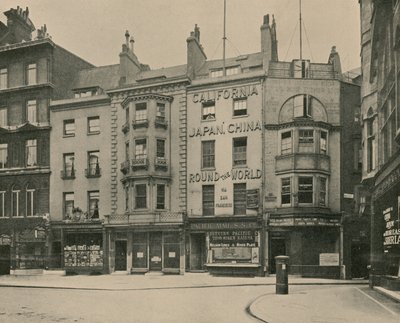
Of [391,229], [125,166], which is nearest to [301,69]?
[125,166]

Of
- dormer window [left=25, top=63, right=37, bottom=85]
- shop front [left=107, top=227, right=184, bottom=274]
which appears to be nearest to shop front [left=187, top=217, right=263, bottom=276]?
shop front [left=107, top=227, right=184, bottom=274]

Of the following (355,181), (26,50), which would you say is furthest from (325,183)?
(26,50)

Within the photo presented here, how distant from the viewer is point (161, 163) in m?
33.1

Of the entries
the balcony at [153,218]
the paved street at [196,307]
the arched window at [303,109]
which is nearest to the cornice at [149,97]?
the balcony at [153,218]

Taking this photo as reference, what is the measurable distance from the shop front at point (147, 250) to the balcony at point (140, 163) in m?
3.92

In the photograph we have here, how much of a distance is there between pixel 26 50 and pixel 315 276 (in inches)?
1019

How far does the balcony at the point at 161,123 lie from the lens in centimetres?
3317

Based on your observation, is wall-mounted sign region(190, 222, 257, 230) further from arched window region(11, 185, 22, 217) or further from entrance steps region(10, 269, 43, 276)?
arched window region(11, 185, 22, 217)

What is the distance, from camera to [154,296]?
19.1m

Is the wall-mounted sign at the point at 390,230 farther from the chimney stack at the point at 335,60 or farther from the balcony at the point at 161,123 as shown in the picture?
the balcony at the point at 161,123

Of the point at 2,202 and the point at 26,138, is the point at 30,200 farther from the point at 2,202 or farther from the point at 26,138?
the point at 26,138

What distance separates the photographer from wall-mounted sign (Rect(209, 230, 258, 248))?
3086 centimetres

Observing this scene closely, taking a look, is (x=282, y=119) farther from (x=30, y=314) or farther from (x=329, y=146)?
(x=30, y=314)

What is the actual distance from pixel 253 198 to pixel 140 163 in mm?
7631
